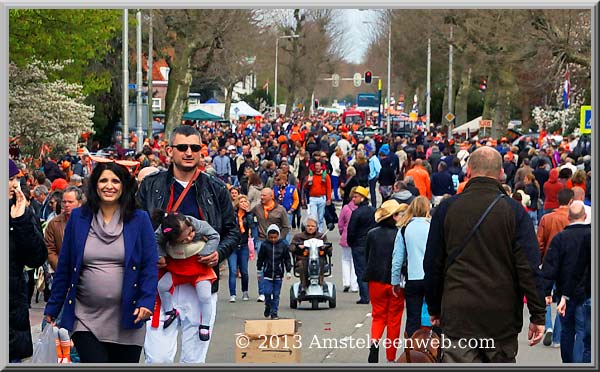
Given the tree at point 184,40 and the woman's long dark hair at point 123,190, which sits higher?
the tree at point 184,40

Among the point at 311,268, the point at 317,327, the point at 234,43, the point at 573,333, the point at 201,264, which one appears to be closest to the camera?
the point at 201,264

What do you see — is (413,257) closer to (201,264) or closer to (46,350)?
(201,264)

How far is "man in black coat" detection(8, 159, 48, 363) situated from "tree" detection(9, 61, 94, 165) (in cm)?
2764

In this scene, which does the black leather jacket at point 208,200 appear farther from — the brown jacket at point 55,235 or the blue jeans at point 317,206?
the blue jeans at point 317,206

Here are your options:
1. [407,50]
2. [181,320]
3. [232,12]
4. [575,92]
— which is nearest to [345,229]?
[181,320]

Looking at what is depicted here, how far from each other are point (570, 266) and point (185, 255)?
3.63m

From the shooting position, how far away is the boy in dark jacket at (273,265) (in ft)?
50.0

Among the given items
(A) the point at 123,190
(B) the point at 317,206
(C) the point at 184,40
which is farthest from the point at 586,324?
(C) the point at 184,40

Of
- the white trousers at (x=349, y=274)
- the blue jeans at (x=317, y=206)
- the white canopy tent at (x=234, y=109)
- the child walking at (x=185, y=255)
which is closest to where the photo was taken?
the child walking at (x=185, y=255)

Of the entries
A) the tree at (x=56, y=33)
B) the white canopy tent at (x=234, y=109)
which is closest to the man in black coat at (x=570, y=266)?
the tree at (x=56, y=33)

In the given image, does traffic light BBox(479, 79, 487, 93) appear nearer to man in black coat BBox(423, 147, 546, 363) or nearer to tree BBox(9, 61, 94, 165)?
tree BBox(9, 61, 94, 165)

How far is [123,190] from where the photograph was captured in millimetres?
7625

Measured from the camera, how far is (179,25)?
54.1 m

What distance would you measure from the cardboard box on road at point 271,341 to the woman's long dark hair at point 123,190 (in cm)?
237
